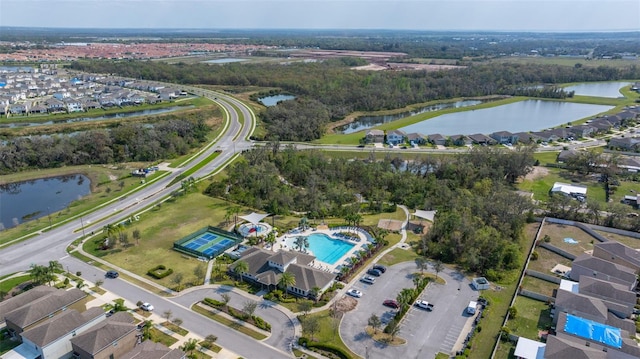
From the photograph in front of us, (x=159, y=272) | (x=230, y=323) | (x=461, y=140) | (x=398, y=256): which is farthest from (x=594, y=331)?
(x=461, y=140)

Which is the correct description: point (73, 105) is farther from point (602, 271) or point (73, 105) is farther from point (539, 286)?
point (602, 271)

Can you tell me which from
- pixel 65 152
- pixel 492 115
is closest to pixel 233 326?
pixel 65 152

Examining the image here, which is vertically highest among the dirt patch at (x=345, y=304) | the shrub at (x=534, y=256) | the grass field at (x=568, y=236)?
the grass field at (x=568, y=236)

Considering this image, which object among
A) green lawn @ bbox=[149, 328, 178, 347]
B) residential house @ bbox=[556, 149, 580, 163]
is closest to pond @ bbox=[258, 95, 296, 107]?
residential house @ bbox=[556, 149, 580, 163]

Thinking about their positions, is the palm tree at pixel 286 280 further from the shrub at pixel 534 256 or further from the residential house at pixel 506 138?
the residential house at pixel 506 138

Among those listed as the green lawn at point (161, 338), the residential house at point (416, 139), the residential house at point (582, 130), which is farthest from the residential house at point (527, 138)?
the green lawn at point (161, 338)

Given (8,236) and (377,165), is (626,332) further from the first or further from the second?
(8,236)

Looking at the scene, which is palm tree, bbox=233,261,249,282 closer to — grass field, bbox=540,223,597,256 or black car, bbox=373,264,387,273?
black car, bbox=373,264,387,273
